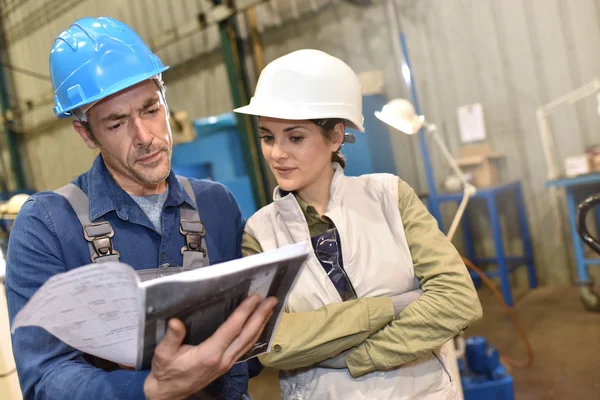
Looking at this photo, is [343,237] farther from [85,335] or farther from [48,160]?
[48,160]

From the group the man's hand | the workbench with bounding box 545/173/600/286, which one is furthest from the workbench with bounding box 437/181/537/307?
the man's hand

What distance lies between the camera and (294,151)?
1.51 m

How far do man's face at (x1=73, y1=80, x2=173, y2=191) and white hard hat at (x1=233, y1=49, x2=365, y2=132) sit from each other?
0.27m

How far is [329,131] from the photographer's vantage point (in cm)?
158

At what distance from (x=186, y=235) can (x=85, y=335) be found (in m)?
0.52

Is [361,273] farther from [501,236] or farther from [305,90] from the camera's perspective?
[501,236]

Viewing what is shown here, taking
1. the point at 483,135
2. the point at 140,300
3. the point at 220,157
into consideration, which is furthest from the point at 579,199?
the point at 140,300

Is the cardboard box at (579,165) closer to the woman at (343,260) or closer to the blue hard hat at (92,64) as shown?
the woman at (343,260)

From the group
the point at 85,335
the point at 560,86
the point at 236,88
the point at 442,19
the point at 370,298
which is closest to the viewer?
the point at 85,335

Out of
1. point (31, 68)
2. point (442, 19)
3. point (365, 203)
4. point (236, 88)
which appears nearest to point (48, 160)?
point (31, 68)

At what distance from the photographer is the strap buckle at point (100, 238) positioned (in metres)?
1.26

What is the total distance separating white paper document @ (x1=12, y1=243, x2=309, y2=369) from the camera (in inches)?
31.5

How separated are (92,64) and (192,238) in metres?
0.52

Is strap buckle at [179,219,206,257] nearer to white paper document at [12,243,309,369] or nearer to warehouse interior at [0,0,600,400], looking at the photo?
white paper document at [12,243,309,369]
